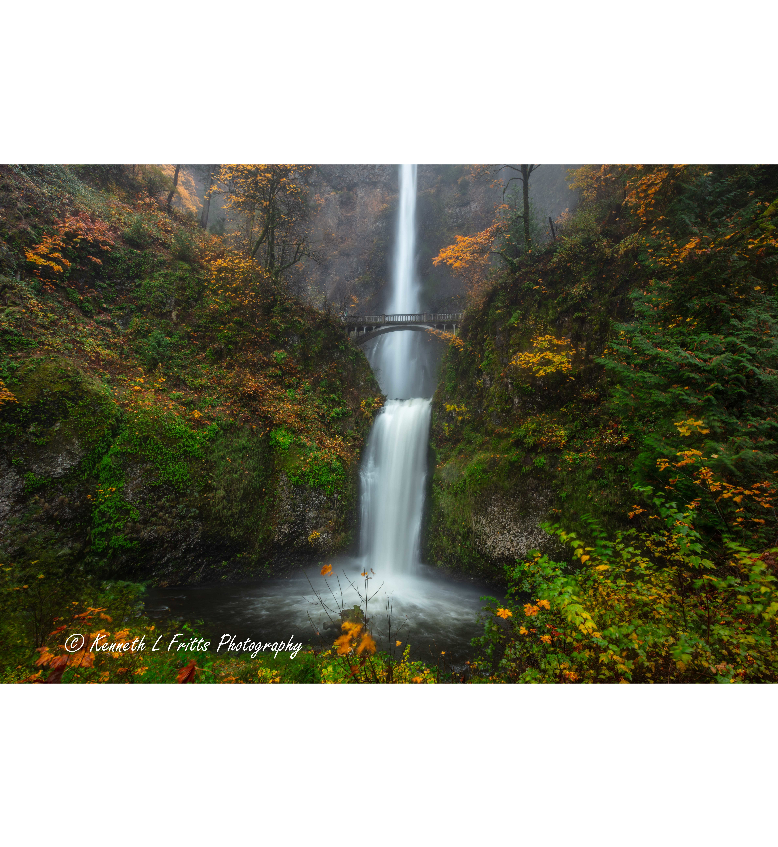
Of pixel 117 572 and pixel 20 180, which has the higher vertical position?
pixel 20 180

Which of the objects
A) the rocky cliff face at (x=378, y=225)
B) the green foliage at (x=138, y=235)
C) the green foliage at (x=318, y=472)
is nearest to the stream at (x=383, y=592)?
the green foliage at (x=318, y=472)

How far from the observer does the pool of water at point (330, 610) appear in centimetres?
672

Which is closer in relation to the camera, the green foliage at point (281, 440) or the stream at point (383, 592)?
the stream at point (383, 592)

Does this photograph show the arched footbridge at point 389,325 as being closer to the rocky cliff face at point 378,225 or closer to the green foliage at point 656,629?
the rocky cliff face at point 378,225

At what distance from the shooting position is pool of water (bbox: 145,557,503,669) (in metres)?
6.72

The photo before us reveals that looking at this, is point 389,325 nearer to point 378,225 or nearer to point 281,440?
point 378,225

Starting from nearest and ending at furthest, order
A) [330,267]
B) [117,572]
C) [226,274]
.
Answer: [117,572] < [226,274] < [330,267]

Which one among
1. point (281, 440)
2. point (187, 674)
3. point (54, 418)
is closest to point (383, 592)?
point (281, 440)

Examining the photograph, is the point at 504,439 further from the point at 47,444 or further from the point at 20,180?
the point at 20,180

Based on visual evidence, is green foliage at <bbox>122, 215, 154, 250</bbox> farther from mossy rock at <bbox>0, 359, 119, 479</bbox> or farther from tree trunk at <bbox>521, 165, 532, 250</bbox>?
tree trunk at <bbox>521, 165, 532, 250</bbox>

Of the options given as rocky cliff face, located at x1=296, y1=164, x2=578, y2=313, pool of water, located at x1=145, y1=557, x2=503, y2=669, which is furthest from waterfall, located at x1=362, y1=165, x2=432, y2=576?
rocky cliff face, located at x1=296, y1=164, x2=578, y2=313

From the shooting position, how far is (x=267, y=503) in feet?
31.3
